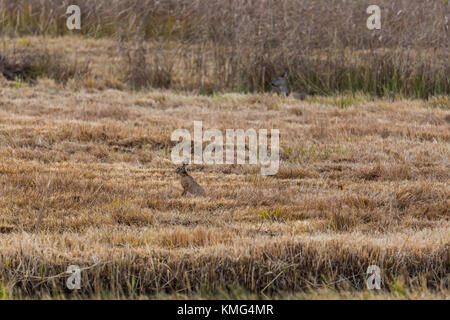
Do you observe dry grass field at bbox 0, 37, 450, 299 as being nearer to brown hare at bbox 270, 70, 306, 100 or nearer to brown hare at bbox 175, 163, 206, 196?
brown hare at bbox 175, 163, 206, 196

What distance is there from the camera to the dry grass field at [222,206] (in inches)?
146

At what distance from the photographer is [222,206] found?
4.92 metres

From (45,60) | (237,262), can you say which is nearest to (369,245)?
(237,262)

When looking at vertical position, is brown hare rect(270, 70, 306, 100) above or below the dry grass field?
above

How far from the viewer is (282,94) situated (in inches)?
376

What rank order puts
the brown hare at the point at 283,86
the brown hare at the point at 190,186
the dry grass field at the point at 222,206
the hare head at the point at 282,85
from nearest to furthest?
the dry grass field at the point at 222,206 < the brown hare at the point at 190,186 < the brown hare at the point at 283,86 < the hare head at the point at 282,85

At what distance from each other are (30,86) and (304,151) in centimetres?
505

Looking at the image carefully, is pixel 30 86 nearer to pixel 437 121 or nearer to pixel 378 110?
pixel 378 110

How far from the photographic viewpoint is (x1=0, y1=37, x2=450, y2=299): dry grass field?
12.2 ft

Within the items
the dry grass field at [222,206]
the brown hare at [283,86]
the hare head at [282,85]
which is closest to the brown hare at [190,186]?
the dry grass field at [222,206]

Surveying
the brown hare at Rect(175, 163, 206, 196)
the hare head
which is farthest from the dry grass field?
the hare head

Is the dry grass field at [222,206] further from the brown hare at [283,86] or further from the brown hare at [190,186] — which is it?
the brown hare at [283,86]

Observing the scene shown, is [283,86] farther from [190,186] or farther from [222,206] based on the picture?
[222,206]

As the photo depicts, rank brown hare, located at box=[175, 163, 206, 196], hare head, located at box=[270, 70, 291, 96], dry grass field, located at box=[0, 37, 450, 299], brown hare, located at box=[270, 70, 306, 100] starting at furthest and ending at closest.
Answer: hare head, located at box=[270, 70, 291, 96]
brown hare, located at box=[270, 70, 306, 100]
brown hare, located at box=[175, 163, 206, 196]
dry grass field, located at box=[0, 37, 450, 299]
